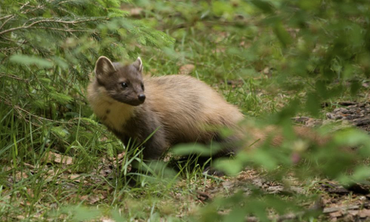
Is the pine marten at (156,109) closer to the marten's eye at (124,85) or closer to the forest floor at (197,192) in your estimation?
the marten's eye at (124,85)

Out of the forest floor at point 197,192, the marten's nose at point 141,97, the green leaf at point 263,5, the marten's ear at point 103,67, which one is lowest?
the forest floor at point 197,192

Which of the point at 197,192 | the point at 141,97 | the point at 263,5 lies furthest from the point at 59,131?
the point at 263,5

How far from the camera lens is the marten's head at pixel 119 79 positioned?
219 inches

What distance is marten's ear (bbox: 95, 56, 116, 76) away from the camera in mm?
5668

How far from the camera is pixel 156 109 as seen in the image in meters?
5.90

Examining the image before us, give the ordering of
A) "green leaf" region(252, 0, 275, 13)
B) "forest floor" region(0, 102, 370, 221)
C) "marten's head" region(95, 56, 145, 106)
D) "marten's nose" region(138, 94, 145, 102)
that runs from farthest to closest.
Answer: "marten's head" region(95, 56, 145, 106) < "marten's nose" region(138, 94, 145, 102) < "forest floor" region(0, 102, 370, 221) < "green leaf" region(252, 0, 275, 13)

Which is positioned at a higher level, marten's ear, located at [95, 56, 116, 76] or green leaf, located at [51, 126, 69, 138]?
marten's ear, located at [95, 56, 116, 76]

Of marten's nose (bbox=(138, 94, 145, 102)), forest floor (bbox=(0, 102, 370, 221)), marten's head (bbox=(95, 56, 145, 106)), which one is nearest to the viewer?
forest floor (bbox=(0, 102, 370, 221))

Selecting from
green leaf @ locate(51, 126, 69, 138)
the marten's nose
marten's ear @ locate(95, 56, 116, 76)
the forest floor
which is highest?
marten's ear @ locate(95, 56, 116, 76)

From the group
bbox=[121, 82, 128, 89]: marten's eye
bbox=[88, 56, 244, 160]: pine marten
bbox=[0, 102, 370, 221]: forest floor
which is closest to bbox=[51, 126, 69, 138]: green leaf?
bbox=[0, 102, 370, 221]: forest floor

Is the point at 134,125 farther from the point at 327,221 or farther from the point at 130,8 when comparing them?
the point at 130,8

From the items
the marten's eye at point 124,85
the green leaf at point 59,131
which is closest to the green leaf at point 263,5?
the marten's eye at point 124,85

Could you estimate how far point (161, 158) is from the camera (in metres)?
5.93

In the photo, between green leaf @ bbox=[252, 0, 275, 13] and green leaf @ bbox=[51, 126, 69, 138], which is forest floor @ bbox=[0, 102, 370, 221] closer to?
green leaf @ bbox=[51, 126, 69, 138]
